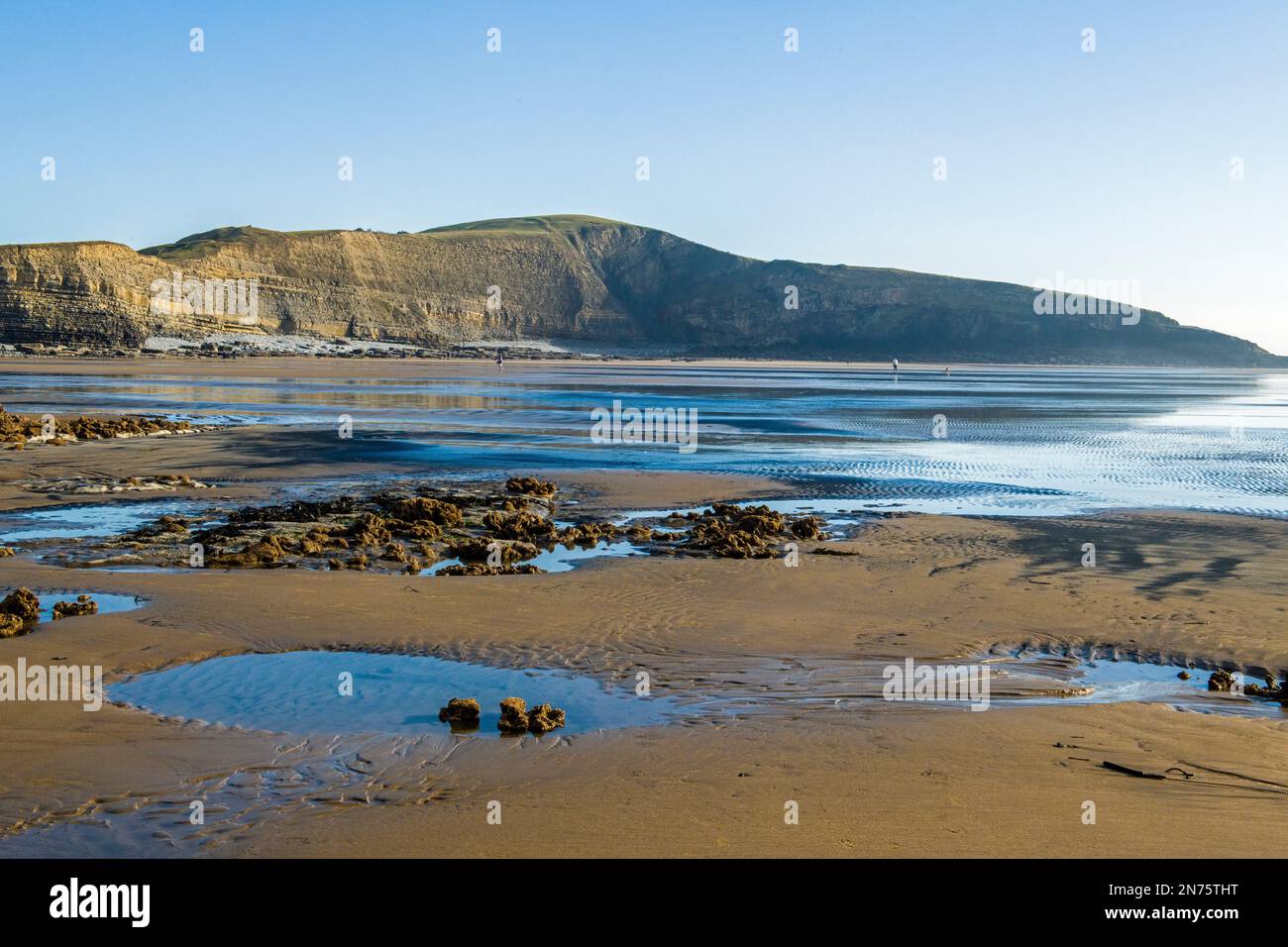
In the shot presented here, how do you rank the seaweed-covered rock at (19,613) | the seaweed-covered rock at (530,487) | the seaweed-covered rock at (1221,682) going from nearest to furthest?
1. the seaweed-covered rock at (1221,682)
2. the seaweed-covered rock at (19,613)
3. the seaweed-covered rock at (530,487)

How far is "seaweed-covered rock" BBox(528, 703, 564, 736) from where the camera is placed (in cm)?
757

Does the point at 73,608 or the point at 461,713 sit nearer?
the point at 461,713

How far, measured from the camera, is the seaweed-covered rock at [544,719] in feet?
24.8

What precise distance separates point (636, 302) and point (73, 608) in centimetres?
17973

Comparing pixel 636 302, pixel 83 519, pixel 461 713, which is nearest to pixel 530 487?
→ pixel 83 519

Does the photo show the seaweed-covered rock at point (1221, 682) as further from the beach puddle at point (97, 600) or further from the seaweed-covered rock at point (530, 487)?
the seaweed-covered rock at point (530, 487)

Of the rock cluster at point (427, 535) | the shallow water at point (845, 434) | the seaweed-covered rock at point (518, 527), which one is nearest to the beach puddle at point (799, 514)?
the rock cluster at point (427, 535)

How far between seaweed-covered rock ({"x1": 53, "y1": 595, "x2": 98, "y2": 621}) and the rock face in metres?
107

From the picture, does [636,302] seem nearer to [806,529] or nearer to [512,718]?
[806,529]

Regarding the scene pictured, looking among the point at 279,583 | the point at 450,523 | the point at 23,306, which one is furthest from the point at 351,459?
the point at 23,306

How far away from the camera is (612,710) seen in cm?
815

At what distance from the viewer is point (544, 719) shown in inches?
300

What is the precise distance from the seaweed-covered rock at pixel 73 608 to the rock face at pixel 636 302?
10687cm
